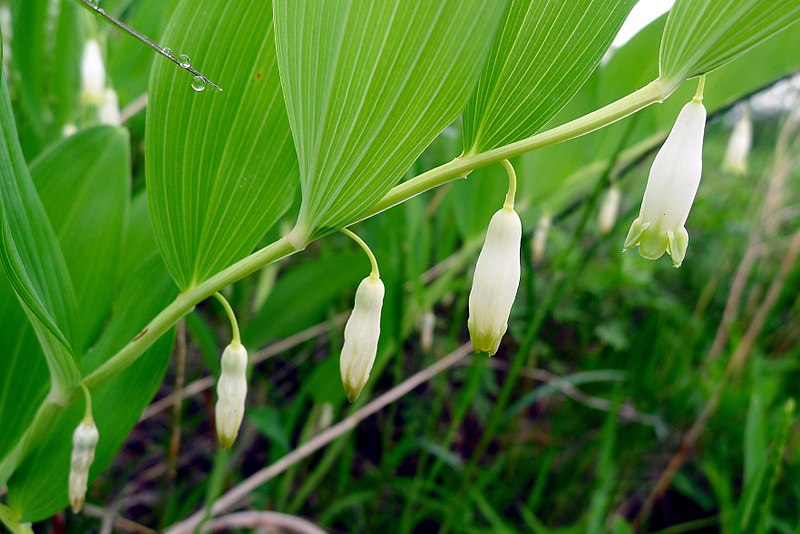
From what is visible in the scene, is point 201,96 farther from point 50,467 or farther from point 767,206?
point 767,206

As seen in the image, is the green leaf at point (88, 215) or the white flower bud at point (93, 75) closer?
the green leaf at point (88, 215)

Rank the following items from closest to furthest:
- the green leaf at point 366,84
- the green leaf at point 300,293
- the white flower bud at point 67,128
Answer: the green leaf at point 366,84
the green leaf at point 300,293
the white flower bud at point 67,128

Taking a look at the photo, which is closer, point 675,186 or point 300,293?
point 675,186

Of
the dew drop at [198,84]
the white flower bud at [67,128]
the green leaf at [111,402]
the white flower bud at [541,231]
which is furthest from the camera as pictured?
the white flower bud at [541,231]

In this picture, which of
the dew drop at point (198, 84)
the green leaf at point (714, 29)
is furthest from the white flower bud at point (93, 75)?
the green leaf at point (714, 29)

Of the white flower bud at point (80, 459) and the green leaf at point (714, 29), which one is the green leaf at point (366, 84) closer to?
the green leaf at point (714, 29)

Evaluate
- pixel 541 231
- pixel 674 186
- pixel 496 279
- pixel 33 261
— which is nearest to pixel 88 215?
pixel 33 261

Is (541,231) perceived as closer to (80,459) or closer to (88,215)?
(88,215)
